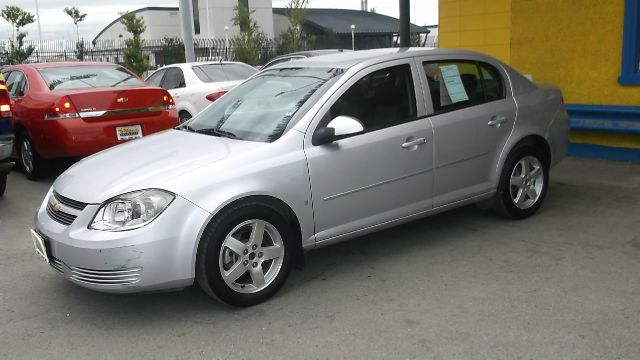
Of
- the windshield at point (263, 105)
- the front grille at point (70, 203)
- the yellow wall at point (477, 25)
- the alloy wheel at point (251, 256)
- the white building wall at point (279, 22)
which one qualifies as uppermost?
the white building wall at point (279, 22)

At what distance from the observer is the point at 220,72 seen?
11.0m

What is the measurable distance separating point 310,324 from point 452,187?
1.86 metres

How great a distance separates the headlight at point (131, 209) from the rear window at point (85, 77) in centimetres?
469

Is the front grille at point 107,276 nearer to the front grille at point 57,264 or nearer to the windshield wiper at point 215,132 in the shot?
the front grille at point 57,264

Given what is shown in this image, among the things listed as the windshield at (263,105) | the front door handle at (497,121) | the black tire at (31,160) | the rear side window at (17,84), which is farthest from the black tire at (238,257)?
the rear side window at (17,84)

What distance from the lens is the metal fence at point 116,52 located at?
2780cm

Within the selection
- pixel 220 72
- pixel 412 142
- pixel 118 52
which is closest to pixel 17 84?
pixel 220 72

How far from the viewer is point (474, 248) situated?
4.93 metres

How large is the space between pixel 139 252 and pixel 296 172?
1.11 metres

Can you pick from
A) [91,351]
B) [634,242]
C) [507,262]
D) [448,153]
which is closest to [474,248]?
[507,262]

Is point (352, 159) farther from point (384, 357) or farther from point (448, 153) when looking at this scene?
point (384, 357)

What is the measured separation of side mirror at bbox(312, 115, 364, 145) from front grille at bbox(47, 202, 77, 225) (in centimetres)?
162

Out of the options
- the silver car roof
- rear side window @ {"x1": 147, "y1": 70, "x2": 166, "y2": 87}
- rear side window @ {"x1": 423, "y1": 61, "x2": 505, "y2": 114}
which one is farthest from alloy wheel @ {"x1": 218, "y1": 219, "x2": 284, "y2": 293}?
rear side window @ {"x1": 147, "y1": 70, "x2": 166, "y2": 87}

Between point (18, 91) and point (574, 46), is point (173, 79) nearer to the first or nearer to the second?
point (18, 91)
